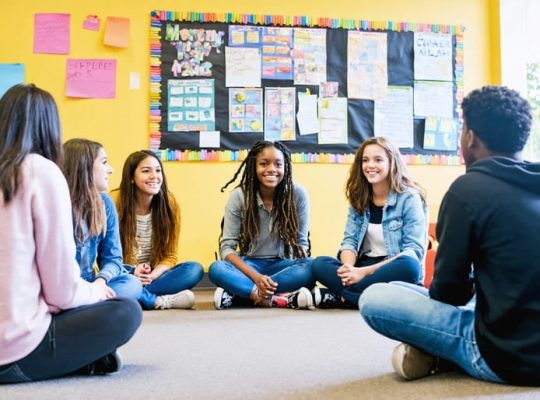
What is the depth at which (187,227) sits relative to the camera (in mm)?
3586

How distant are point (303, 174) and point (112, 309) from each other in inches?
95.8

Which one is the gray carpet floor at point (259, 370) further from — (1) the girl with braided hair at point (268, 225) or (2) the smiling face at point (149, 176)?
(2) the smiling face at point (149, 176)

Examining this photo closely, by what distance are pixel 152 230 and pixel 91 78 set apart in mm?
1120

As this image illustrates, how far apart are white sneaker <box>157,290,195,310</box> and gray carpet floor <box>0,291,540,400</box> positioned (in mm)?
459

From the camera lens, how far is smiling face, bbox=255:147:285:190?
286 centimetres

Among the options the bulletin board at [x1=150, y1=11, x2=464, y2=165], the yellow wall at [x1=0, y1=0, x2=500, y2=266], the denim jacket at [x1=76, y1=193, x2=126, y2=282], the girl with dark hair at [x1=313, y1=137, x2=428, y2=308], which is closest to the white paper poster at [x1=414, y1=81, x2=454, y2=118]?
the bulletin board at [x1=150, y1=11, x2=464, y2=165]

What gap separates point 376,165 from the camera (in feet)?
8.70

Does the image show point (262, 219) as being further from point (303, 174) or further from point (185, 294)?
point (303, 174)

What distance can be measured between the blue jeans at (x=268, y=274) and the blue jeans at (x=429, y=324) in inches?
53.0

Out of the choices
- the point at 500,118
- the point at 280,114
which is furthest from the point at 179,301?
the point at 500,118

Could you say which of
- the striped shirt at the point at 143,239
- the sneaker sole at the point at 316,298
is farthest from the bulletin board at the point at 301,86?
the sneaker sole at the point at 316,298

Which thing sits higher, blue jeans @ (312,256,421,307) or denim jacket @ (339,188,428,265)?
→ denim jacket @ (339,188,428,265)

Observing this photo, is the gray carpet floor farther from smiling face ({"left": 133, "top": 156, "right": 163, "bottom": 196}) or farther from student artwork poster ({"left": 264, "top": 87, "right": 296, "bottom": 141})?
student artwork poster ({"left": 264, "top": 87, "right": 296, "bottom": 141})

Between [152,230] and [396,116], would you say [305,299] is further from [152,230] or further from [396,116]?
[396,116]
